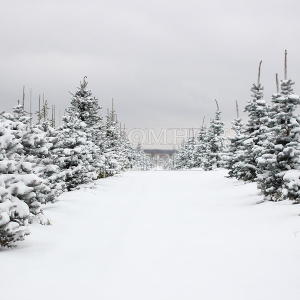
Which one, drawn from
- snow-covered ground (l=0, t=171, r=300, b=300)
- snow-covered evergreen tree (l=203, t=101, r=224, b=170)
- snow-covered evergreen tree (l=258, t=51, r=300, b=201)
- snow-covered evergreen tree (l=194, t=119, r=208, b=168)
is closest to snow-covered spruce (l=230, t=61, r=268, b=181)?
snow-covered evergreen tree (l=258, t=51, r=300, b=201)

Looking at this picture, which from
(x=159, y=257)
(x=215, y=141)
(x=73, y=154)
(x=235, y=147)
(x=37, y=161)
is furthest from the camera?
(x=215, y=141)

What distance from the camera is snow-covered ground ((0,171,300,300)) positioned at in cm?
709

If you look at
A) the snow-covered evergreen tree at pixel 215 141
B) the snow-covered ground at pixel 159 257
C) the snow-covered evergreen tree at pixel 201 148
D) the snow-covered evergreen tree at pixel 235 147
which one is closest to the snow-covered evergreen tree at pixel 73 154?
the snow-covered ground at pixel 159 257

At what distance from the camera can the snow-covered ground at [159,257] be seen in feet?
23.3

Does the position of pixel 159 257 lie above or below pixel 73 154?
below

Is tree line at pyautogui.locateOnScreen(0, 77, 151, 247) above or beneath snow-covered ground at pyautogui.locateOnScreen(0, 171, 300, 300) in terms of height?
above

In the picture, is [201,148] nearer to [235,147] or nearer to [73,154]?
[235,147]

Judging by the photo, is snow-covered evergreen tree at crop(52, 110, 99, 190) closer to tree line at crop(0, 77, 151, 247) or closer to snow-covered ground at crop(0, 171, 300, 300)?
tree line at crop(0, 77, 151, 247)

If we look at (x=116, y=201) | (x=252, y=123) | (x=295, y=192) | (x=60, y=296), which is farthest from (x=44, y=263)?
(x=252, y=123)

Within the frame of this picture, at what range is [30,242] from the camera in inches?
411

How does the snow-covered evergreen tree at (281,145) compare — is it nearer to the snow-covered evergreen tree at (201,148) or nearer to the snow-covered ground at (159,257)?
the snow-covered ground at (159,257)

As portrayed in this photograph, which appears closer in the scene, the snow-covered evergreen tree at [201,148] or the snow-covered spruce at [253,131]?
the snow-covered spruce at [253,131]

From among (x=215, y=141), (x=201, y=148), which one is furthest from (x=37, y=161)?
(x=201, y=148)

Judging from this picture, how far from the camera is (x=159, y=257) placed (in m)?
9.32
